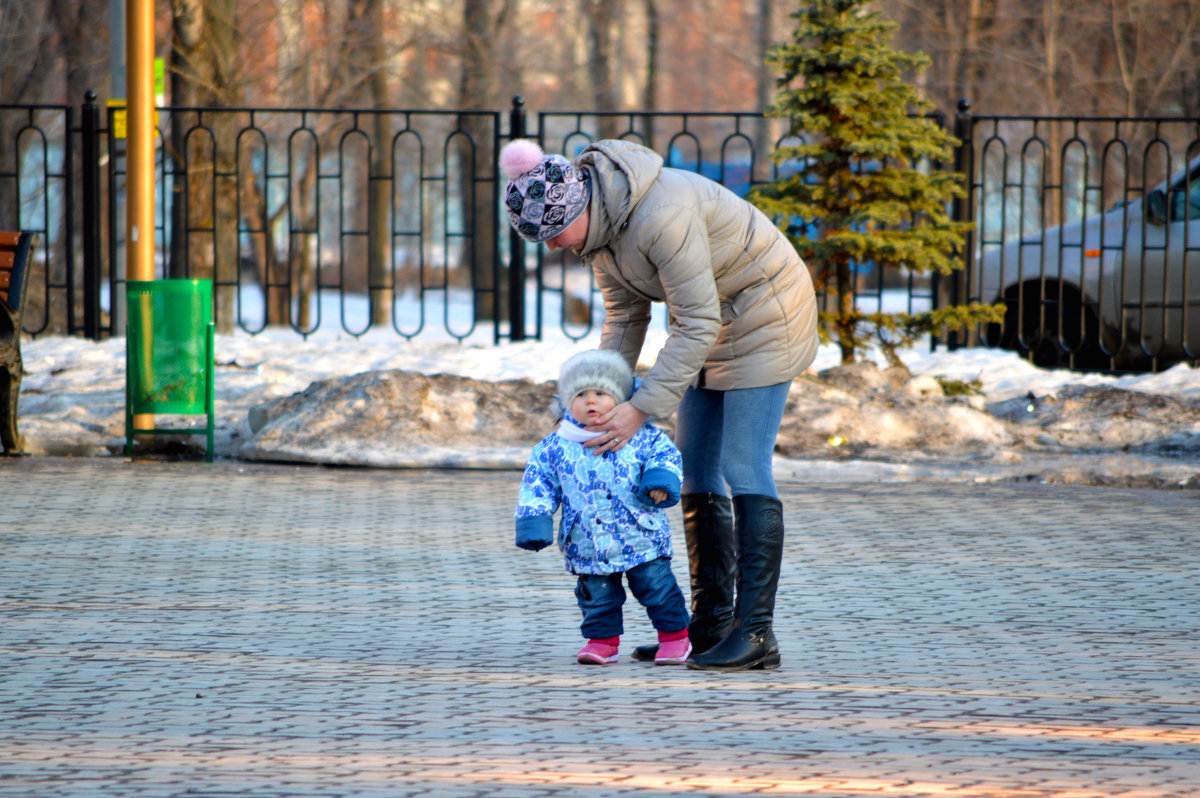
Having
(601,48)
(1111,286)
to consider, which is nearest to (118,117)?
(1111,286)

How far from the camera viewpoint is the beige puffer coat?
378 cm

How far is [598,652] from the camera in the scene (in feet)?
13.2

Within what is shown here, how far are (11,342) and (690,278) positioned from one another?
546 centimetres

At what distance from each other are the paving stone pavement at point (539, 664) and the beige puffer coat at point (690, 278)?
0.84 m

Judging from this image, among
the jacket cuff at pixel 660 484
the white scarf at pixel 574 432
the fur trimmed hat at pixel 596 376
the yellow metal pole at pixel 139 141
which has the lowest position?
the jacket cuff at pixel 660 484

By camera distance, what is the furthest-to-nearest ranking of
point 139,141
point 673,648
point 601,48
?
point 601,48
point 139,141
point 673,648

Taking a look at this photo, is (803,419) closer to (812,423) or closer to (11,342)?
(812,423)

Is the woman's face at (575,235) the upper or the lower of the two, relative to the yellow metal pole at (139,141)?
lower

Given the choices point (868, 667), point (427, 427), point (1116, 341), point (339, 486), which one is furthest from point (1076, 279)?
point (868, 667)

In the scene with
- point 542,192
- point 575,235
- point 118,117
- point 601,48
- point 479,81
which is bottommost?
point 575,235

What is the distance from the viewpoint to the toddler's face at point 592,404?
3.88 m

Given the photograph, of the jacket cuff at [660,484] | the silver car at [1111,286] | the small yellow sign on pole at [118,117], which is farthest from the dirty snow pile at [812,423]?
the jacket cuff at [660,484]

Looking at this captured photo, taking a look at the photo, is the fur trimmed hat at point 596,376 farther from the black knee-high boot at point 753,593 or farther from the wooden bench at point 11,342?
the wooden bench at point 11,342

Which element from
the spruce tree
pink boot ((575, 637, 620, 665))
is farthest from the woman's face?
the spruce tree
